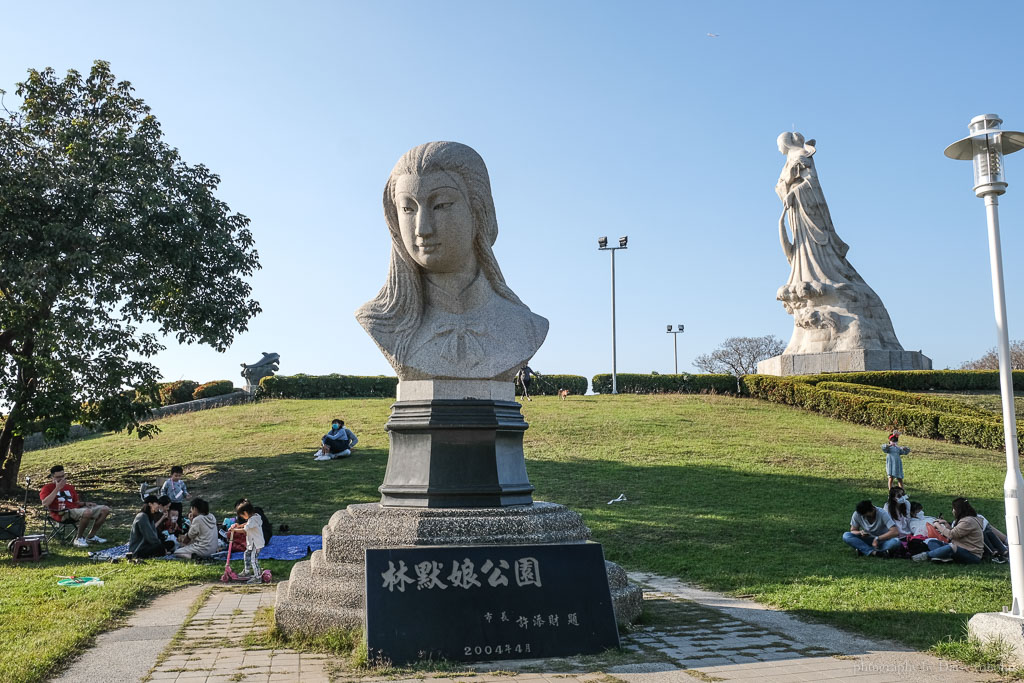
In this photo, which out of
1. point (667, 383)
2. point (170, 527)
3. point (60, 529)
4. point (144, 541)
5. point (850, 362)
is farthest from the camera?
point (667, 383)

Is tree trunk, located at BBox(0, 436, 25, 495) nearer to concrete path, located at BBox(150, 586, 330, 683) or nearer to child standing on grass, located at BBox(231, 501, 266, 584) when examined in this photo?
child standing on grass, located at BBox(231, 501, 266, 584)

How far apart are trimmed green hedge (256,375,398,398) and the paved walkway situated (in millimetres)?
24264

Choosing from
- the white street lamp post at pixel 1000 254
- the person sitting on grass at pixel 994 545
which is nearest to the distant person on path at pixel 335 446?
the person sitting on grass at pixel 994 545

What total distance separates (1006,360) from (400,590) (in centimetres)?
387

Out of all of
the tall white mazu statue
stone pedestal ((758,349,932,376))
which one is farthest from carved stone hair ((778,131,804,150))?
stone pedestal ((758,349,932,376))

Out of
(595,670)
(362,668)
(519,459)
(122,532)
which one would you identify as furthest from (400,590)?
(122,532)

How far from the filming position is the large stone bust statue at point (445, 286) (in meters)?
5.91

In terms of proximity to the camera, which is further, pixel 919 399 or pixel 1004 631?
pixel 919 399

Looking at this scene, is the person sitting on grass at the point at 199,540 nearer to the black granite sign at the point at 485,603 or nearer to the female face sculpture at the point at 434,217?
the female face sculpture at the point at 434,217

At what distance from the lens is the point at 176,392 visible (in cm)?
3241

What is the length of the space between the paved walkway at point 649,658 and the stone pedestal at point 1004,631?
0.81 feet

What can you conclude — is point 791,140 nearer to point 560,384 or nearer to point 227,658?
point 560,384

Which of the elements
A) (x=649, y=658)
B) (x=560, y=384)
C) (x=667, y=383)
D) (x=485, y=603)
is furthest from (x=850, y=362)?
(x=485, y=603)

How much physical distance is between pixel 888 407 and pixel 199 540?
16.4 meters
